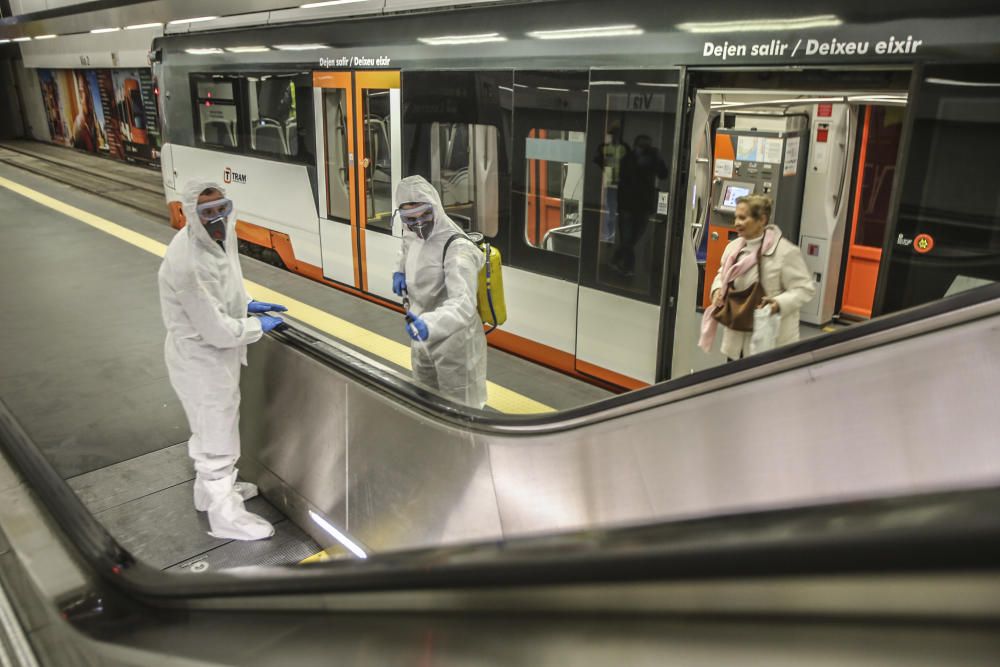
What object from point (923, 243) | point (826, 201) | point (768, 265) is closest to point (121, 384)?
point (768, 265)

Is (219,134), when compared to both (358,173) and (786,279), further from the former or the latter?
(786,279)

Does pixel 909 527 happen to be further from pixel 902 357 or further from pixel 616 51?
pixel 616 51

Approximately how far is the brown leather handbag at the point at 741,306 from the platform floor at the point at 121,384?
124cm

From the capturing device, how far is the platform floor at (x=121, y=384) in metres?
4.13

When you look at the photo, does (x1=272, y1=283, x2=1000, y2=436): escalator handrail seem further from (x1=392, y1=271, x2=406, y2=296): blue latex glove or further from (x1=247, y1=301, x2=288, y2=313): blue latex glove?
(x1=392, y1=271, x2=406, y2=296): blue latex glove

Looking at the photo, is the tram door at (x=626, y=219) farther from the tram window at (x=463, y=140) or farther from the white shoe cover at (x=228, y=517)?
the white shoe cover at (x=228, y=517)

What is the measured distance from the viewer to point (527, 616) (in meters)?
1.00

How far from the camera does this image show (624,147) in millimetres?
4875

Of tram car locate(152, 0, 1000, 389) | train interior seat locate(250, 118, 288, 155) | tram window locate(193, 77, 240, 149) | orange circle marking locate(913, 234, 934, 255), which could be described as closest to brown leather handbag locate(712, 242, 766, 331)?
tram car locate(152, 0, 1000, 389)

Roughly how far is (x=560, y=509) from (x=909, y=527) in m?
2.65

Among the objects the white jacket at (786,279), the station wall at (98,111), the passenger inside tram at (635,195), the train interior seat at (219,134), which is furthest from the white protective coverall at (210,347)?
the station wall at (98,111)

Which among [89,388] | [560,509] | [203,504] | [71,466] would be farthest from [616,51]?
[89,388]

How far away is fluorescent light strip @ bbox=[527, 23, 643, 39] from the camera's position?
4.66 m

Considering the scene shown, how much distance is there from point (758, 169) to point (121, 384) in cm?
573
